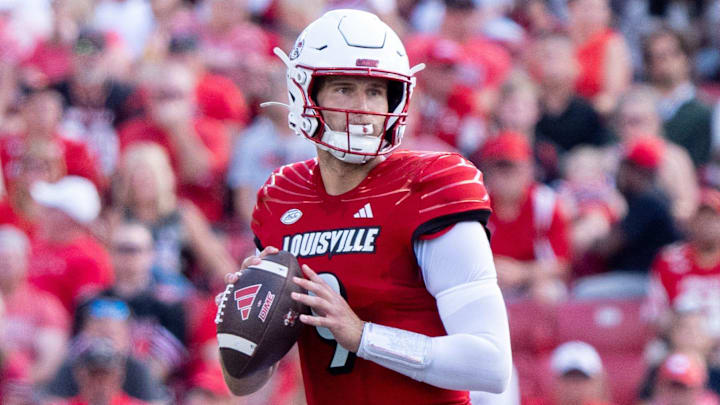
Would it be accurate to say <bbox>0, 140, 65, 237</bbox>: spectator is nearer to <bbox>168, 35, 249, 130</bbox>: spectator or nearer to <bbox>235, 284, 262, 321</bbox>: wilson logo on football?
<bbox>168, 35, 249, 130</bbox>: spectator

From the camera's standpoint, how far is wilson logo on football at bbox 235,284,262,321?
311cm

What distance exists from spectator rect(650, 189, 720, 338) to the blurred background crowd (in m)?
0.01

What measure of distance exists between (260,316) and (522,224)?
13.8ft

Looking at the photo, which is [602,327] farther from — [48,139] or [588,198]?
[48,139]

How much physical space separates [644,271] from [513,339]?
103cm

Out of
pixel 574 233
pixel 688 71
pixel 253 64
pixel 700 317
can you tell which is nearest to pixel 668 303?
pixel 700 317

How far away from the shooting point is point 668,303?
6.80 metres

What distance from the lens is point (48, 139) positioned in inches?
322

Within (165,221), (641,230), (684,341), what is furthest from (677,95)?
(165,221)

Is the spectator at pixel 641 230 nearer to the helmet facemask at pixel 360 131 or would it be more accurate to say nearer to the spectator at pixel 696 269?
the spectator at pixel 696 269

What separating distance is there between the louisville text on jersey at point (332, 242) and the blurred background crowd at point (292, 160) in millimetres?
2959

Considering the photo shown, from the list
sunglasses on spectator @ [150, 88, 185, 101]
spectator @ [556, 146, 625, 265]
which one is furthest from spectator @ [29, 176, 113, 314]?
spectator @ [556, 146, 625, 265]

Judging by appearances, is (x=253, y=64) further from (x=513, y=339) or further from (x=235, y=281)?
(x=235, y=281)

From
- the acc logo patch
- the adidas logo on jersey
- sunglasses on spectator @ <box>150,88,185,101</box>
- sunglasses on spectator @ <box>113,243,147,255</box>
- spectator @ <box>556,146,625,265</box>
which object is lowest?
spectator @ <box>556,146,625,265</box>
